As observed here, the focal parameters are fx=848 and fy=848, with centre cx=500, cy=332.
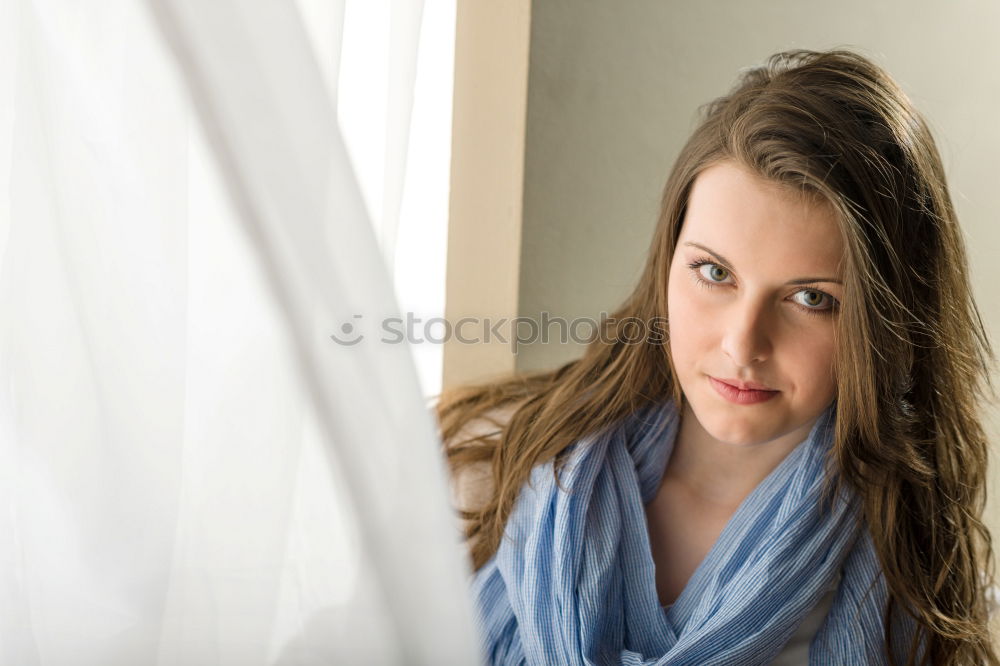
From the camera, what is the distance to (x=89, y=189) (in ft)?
1.06

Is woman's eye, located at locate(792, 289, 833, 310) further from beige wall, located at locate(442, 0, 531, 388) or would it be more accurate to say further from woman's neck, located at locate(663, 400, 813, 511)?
beige wall, located at locate(442, 0, 531, 388)

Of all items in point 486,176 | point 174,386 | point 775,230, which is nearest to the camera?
point 174,386

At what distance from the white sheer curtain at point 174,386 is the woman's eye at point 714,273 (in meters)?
0.42

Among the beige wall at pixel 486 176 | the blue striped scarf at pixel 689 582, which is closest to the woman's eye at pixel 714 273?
the blue striped scarf at pixel 689 582

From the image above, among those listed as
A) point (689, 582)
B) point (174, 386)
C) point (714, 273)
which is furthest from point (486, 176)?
point (174, 386)

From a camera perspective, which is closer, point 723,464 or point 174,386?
point 174,386

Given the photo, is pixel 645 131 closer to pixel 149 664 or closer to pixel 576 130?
pixel 576 130

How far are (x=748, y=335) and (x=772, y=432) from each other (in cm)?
10

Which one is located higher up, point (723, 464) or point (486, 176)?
point (486, 176)

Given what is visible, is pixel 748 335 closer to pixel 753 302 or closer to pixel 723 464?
pixel 753 302

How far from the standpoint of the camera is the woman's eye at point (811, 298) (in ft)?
2.19

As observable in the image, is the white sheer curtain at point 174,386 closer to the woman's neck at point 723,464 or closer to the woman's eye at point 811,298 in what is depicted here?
the woman's eye at point 811,298

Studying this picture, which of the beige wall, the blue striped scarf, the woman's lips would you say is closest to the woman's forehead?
the woman's lips

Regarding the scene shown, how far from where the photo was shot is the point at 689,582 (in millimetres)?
777
